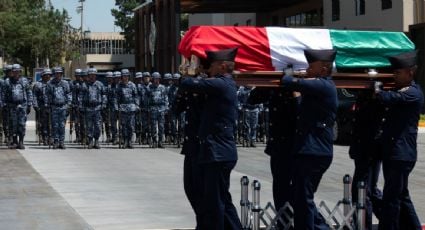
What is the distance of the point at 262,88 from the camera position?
8898 mm

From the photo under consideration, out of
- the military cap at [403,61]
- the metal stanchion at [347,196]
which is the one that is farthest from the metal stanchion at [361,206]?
the military cap at [403,61]

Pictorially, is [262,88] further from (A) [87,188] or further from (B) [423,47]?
(B) [423,47]

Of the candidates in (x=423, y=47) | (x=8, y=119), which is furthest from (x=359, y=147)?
(x=423, y=47)

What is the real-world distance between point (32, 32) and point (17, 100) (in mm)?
38719

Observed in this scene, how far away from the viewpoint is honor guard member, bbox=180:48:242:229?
26.7ft

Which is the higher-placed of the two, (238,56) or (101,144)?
(238,56)

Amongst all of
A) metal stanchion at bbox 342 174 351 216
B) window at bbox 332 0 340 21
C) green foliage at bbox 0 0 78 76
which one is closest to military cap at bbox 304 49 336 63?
metal stanchion at bbox 342 174 351 216

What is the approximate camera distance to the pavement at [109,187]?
1030 cm

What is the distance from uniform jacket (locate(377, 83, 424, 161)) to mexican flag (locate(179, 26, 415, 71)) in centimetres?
88

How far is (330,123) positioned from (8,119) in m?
13.3

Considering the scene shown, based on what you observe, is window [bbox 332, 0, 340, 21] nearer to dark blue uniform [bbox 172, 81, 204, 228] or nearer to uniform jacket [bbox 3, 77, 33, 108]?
uniform jacket [bbox 3, 77, 33, 108]

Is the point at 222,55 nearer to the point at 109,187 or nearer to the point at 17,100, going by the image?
the point at 109,187

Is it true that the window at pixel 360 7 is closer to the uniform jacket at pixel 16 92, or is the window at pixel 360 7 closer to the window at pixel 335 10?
the window at pixel 335 10


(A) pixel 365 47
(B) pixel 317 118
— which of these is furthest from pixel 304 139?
(A) pixel 365 47
